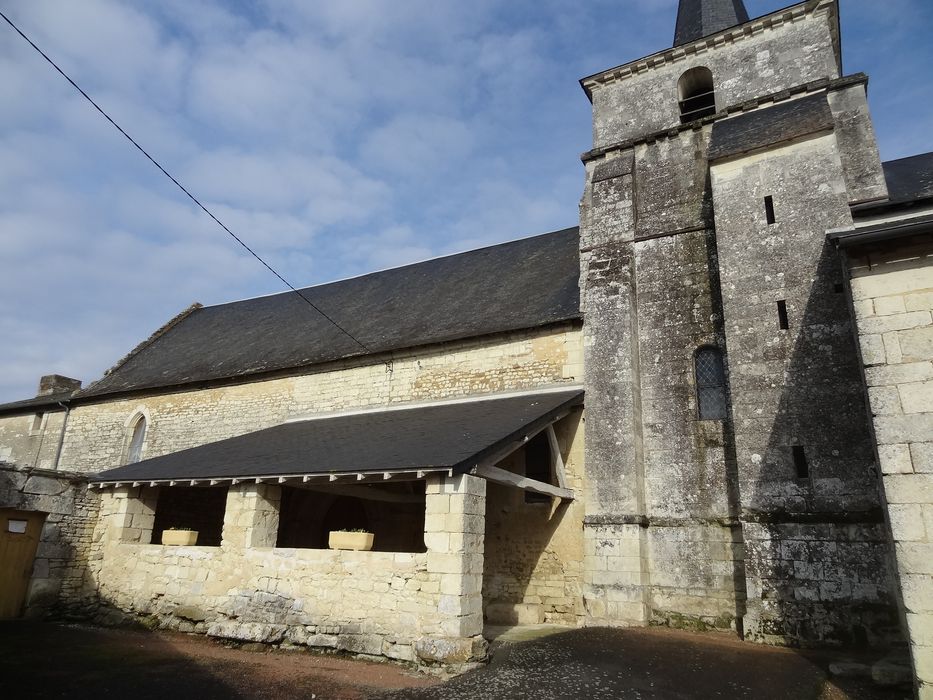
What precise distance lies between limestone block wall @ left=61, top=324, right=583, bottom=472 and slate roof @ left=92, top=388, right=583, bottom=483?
1.32 ft

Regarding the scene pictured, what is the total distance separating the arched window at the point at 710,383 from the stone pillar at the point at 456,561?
3.71 meters

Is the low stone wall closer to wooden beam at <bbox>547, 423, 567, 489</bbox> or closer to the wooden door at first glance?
the wooden door

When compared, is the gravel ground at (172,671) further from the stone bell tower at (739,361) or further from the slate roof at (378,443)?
the stone bell tower at (739,361)

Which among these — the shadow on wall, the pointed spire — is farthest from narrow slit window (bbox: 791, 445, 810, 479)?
the pointed spire

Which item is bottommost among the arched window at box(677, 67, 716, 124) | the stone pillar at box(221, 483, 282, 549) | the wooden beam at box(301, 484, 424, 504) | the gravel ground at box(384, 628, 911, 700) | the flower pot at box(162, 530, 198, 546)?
the gravel ground at box(384, 628, 911, 700)

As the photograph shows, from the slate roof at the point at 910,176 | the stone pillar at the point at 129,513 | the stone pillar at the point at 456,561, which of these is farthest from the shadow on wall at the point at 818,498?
the stone pillar at the point at 129,513

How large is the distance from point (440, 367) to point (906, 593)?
724 cm

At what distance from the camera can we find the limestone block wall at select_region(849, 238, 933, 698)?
4512 mm

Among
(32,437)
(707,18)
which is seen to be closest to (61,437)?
(32,437)

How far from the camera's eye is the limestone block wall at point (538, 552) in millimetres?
8297

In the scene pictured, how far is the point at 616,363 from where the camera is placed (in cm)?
873

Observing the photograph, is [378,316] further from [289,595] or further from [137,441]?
[289,595]

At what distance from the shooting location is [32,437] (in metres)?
15.2

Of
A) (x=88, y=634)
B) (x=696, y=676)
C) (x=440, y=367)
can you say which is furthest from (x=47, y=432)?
(x=696, y=676)
